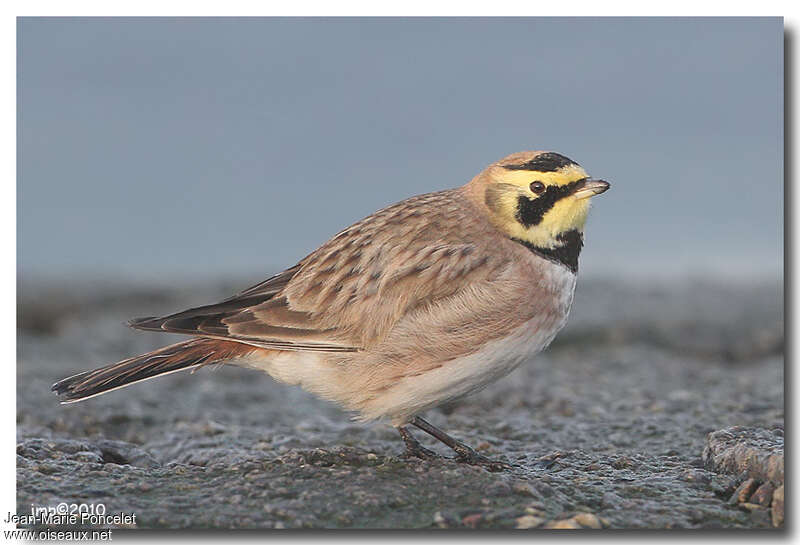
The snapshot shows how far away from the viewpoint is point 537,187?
A: 5457 mm

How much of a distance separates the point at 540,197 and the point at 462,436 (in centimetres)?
187

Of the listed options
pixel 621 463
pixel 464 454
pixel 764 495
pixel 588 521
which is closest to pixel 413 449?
pixel 464 454

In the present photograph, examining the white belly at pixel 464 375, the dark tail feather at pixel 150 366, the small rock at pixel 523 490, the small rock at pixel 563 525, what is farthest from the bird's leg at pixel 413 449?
the small rock at pixel 563 525

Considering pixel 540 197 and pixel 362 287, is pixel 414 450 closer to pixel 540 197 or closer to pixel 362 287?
pixel 362 287

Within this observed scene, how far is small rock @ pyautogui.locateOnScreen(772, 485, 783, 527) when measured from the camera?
15.8ft

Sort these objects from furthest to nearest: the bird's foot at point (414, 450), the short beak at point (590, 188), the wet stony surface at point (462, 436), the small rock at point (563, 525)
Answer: the bird's foot at point (414, 450) < the short beak at point (590, 188) < the wet stony surface at point (462, 436) < the small rock at point (563, 525)

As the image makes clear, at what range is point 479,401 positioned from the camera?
7750 mm

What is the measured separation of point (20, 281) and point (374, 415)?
24.6 ft

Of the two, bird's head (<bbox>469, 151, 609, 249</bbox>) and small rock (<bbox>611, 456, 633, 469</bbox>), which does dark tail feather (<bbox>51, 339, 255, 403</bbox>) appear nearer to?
bird's head (<bbox>469, 151, 609, 249</bbox>)

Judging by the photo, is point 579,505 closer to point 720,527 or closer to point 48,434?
point 720,527

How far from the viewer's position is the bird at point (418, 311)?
516 cm

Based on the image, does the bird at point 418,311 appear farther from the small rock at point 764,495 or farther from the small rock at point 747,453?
the small rock at point 764,495

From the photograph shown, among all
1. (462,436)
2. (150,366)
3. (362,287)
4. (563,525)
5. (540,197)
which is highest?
(540,197)

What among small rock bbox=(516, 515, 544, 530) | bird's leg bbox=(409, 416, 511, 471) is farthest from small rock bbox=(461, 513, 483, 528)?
bird's leg bbox=(409, 416, 511, 471)
